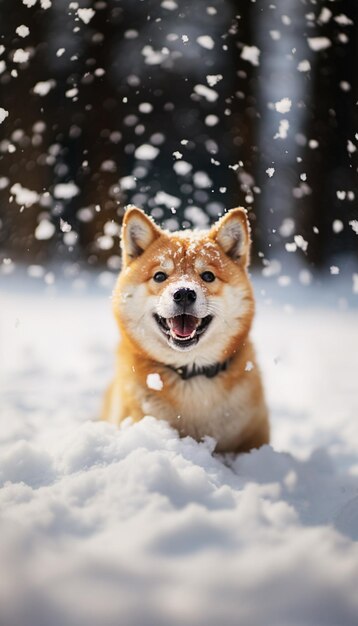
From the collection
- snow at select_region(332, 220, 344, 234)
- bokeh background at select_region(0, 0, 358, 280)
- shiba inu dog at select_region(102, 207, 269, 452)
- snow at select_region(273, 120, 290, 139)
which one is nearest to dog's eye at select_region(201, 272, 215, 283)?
shiba inu dog at select_region(102, 207, 269, 452)

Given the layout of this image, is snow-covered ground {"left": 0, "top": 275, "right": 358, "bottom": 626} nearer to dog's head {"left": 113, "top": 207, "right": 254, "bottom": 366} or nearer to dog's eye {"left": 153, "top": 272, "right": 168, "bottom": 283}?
dog's head {"left": 113, "top": 207, "right": 254, "bottom": 366}

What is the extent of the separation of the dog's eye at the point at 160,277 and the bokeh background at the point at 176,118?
77cm

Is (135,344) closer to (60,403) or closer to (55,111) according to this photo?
(60,403)

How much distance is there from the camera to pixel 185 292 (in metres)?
1.70

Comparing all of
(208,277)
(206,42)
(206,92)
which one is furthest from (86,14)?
(208,277)

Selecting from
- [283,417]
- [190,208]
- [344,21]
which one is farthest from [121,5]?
[283,417]

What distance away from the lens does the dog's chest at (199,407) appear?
72.3 inches

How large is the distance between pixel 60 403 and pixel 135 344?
1.04 m

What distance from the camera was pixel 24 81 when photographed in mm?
2230

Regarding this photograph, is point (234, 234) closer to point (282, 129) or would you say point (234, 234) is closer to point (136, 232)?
point (136, 232)

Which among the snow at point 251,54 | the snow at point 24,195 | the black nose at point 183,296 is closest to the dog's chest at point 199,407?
the black nose at point 183,296

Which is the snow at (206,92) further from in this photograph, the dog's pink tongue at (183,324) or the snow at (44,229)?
the dog's pink tongue at (183,324)

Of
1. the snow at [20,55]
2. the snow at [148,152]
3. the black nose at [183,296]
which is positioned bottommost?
the black nose at [183,296]

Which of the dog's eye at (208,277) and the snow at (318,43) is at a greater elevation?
the snow at (318,43)
